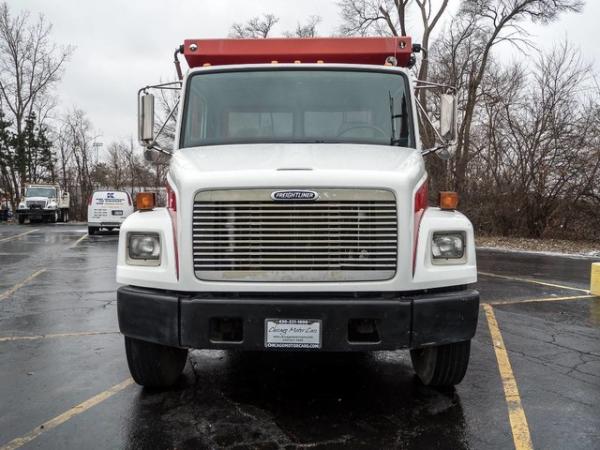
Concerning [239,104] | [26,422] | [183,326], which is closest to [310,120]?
[239,104]

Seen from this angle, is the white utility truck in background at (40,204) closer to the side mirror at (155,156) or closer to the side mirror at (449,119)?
the side mirror at (155,156)

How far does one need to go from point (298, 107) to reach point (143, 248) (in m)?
1.89

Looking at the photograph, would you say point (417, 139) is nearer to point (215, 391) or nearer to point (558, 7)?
point (215, 391)

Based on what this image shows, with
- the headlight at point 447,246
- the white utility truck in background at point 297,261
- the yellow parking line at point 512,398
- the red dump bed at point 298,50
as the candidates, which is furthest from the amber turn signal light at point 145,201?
the yellow parking line at point 512,398

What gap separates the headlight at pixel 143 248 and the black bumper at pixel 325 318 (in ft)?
0.94

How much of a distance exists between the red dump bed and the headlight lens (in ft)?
7.82

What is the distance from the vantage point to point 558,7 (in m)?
24.9

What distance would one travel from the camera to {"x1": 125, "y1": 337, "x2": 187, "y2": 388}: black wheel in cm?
397

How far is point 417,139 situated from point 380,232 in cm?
150

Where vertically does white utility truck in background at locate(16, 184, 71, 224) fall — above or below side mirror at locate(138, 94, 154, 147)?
below

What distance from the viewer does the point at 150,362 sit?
13.1 ft

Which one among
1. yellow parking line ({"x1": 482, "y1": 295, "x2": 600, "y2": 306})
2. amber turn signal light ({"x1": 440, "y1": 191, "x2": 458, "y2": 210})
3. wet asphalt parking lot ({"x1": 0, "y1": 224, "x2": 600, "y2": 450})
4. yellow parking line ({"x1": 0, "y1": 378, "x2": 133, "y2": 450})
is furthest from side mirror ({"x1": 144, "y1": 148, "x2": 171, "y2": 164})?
yellow parking line ({"x1": 482, "y1": 295, "x2": 600, "y2": 306})

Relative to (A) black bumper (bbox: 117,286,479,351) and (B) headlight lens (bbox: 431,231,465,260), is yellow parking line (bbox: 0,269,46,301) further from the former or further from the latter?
(B) headlight lens (bbox: 431,231,465,260)

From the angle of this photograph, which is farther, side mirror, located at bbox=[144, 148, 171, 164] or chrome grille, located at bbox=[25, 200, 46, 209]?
chrome grille, located at bbox=[25, 200, 46, 209]
